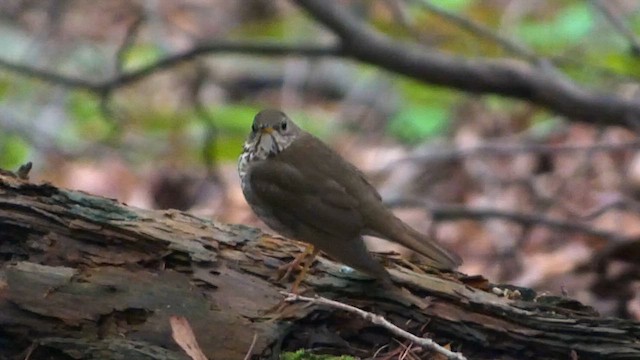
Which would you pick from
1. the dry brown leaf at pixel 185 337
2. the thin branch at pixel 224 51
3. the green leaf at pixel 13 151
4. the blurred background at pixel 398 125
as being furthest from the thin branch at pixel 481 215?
the dry brown leaf at pixel 185 337

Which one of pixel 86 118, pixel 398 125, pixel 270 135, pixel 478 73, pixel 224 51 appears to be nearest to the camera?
pixel 270 135

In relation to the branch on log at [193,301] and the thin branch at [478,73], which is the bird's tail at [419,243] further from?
the thin branch at [478,73]

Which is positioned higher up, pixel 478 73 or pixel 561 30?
pixel 561 30

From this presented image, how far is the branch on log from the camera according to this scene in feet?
8.98

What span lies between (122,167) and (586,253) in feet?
13.8

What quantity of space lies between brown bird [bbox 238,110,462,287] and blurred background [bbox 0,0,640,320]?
1.85 metres

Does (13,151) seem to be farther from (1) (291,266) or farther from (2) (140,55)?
(1) (291,266)

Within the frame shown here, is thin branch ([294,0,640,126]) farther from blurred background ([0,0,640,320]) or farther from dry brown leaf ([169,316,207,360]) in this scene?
dry brown leaf ([169,316,207,360])

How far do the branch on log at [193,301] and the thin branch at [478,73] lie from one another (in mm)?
2483

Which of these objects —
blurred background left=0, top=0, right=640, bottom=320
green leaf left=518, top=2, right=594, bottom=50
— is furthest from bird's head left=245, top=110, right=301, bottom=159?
green leaf left=518, top=2, right=594, bottom=50

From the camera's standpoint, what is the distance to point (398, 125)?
915 centimetres

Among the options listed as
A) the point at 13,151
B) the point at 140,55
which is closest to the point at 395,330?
the point at 13,151

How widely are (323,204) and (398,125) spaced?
5933mm

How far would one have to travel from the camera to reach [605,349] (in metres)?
2.95
